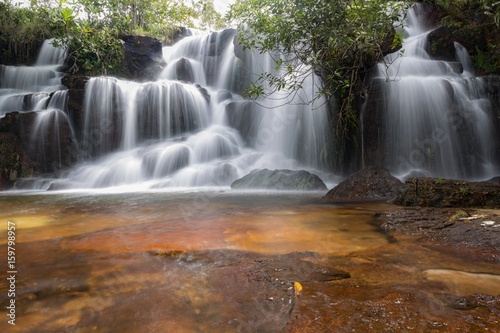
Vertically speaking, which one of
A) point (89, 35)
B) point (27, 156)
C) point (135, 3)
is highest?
point (135, 3)

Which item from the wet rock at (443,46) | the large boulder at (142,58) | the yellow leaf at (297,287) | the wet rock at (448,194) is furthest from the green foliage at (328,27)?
the large boulder at (142,58)

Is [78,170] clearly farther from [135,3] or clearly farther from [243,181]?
[135,3]

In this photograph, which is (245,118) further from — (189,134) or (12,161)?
(12,161)

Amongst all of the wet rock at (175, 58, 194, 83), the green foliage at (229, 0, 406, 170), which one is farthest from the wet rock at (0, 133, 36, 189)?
the green foliage at (229, 0, 406, 170)

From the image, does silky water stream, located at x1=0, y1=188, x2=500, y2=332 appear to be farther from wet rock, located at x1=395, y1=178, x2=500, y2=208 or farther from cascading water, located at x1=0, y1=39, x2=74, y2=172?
cascading water, located at x1=0, y1=39, x2=74, y2=172

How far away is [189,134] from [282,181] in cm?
569

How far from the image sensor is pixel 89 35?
1398 centimetres

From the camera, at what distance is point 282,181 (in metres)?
7.41

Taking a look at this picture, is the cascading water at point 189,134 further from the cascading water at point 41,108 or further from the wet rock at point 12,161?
the wet rock at point 12,161

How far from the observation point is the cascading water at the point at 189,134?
30.6ft

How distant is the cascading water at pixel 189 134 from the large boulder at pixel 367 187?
3.28 metres

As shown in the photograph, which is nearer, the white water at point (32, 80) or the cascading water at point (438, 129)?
the cascading water at point (438, 129)

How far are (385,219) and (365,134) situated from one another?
19.3 ft

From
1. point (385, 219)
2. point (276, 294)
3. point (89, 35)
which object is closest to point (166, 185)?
point (385, 219)
